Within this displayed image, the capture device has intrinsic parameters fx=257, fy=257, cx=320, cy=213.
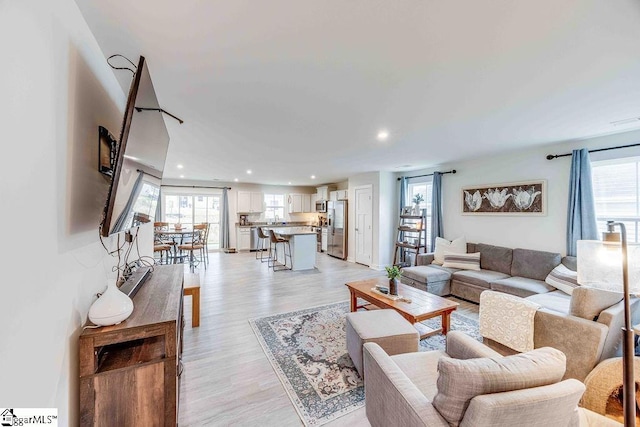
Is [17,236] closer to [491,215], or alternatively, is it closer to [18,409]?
[18,409]

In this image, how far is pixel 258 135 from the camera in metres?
3.31

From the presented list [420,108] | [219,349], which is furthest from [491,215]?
[219,349]

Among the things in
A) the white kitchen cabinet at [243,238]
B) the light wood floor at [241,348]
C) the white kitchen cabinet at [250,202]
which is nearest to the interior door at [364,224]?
the light wood floor at [241,348]

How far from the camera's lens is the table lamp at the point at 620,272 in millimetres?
1082

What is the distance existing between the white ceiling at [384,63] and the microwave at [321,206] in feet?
18.4

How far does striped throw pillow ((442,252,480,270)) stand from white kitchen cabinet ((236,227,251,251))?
21.0ft

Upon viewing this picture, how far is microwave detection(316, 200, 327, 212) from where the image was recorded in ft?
28.9

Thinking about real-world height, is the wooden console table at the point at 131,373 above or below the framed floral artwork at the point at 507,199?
below

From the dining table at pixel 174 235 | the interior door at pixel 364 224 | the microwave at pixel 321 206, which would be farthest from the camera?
the microwave at pixel 321 206

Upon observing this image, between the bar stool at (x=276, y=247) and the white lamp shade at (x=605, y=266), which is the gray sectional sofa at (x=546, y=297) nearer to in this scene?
the white lamp shade at (x=605, y=266)

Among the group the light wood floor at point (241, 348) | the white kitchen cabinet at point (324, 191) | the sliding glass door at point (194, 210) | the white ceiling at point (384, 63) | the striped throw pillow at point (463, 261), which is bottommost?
the light wood floor at point (241, 348)

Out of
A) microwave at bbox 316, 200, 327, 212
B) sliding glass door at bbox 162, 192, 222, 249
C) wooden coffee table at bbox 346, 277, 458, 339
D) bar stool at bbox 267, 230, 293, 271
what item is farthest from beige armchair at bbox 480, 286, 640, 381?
sliding glass door at bbox 162, 192, 222, 249

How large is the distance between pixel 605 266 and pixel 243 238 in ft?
28.4

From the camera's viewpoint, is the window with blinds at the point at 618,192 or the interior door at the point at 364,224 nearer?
the window with blinds at the point at 618,192
